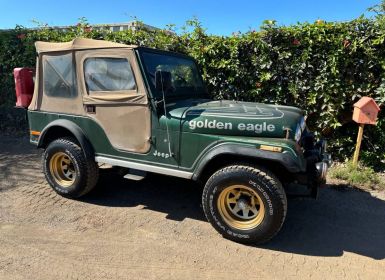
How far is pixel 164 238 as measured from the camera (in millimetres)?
3635

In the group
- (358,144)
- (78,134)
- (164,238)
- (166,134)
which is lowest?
(164,238)

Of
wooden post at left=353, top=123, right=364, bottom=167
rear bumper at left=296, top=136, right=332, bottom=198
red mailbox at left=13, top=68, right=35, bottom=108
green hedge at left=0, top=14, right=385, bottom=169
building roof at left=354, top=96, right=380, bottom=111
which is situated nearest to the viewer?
rear bumper at left=296, top=136, right=332, bottom=198

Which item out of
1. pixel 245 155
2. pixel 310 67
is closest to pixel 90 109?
pixel 245 155

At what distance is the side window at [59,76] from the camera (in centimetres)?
439

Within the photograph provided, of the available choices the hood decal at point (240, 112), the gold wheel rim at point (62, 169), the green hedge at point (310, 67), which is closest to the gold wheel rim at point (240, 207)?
the hood decal at point (240, 112)

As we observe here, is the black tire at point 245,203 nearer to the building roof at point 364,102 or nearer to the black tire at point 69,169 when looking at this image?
the black tire at point 69,169

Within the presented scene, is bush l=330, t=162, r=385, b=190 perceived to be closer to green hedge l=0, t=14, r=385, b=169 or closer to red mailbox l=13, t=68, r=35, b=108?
green hedge l=0, t=14, r=385, b=169

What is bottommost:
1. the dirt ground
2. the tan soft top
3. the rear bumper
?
the dirt ground

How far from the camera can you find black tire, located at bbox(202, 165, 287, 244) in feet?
11.1

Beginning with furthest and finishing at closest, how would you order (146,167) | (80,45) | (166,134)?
(80,45) < (146,167) < (166,134)

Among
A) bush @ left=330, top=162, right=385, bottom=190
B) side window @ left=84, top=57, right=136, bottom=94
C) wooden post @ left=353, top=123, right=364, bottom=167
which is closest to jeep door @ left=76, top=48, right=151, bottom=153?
side window @ left=84, top=57, right=136, bottom=94

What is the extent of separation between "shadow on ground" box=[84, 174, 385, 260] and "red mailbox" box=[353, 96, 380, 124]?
1079 mm

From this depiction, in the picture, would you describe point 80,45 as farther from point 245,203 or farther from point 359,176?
point 359,176

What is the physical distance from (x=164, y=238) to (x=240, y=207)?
2.72 feet
